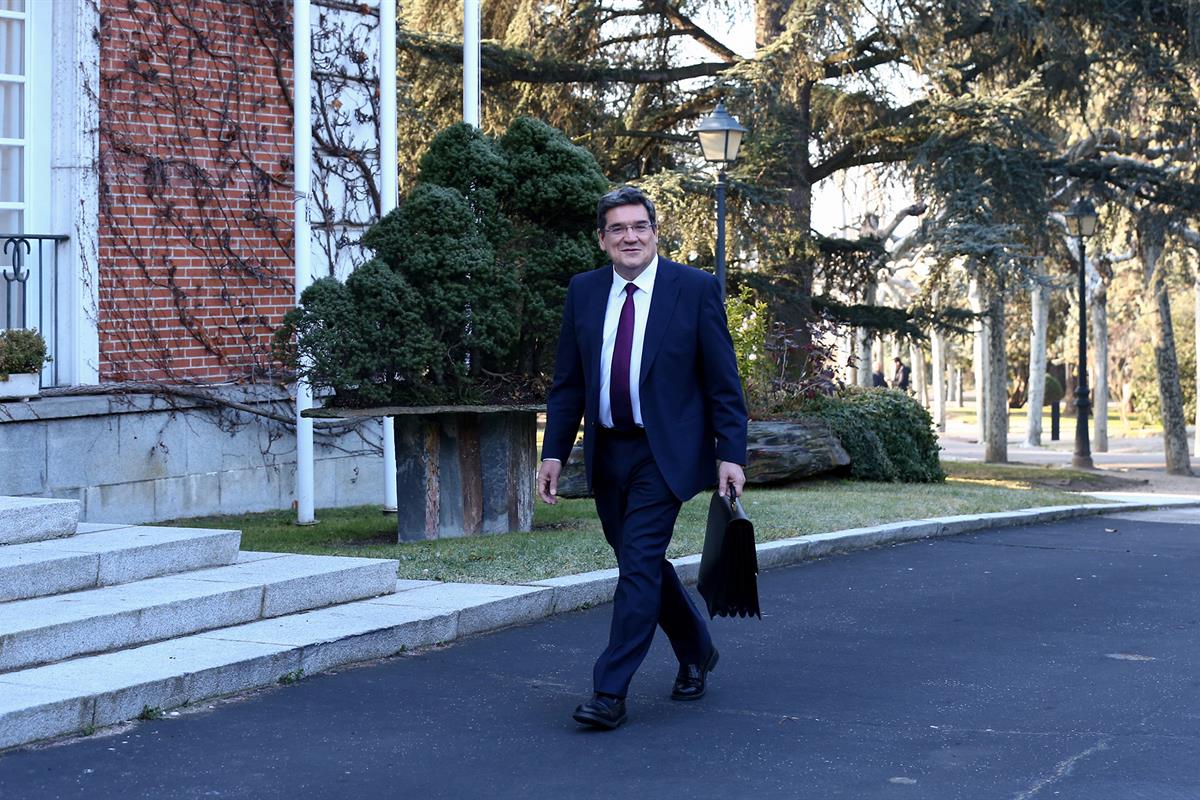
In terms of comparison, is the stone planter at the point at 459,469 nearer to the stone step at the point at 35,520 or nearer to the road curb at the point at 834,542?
the road curb at the point at 834,542

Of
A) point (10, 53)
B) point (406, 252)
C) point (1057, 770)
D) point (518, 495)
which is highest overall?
point (10, 53)

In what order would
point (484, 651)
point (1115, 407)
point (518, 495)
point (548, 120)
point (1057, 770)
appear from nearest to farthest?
point (1057, 770) < point (484, 651) < point (518, 495) < point (548, 120) < point (1115, 407)

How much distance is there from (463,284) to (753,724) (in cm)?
471

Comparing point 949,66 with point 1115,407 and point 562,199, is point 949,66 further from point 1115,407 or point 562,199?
point 1115,407

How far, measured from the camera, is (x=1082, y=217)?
909 inches

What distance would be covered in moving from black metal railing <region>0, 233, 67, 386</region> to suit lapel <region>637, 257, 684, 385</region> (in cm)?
664

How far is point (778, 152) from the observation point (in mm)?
20047

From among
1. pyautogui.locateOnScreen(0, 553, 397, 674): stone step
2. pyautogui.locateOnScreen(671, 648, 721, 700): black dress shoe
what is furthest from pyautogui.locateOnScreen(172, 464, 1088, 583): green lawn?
pyautogui.locateOnScreen(671, 648, 721, 700): black dress shoe

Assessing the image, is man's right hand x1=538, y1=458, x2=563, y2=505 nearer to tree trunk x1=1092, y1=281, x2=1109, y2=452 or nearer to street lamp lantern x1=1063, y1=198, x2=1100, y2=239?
street lamp lantern x1=1063, y1=198, x2=1100, y2=239

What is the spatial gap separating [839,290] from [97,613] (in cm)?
1694

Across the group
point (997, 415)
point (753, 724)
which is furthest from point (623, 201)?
point (997, 415)

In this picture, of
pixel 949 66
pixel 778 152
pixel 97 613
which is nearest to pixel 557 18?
pixel 778 152

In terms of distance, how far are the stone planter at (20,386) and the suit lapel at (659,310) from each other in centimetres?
609

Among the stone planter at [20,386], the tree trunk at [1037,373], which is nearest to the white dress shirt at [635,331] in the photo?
the stone planter at [20,386]
